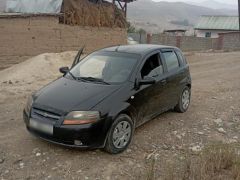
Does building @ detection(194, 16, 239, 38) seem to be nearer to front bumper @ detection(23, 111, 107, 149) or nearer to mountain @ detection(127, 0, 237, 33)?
front bumper @ detection(23, 111, 107, 149)

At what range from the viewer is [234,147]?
5438 millimetres

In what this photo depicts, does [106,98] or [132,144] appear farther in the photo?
[132,144]

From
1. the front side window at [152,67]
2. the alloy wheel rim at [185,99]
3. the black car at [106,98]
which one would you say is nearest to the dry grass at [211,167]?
the black car at [106,98]

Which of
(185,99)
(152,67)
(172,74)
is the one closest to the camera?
(152,67)

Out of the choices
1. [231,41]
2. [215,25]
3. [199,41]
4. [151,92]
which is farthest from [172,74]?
[215,25]

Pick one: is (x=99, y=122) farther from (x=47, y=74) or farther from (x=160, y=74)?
(x=47, y=74)

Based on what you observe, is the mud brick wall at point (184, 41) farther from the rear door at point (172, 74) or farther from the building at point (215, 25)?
the rear door at point (172, 74)

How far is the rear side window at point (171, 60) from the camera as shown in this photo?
6664mm

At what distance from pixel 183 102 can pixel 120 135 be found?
2.71 metres

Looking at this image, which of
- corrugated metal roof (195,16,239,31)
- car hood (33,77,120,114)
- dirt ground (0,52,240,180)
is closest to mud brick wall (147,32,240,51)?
corrugated metal roof (195,16,239,31)

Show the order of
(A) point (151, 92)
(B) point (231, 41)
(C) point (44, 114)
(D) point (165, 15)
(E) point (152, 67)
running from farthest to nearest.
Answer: (D) point (165, 15), (B) point (231, 41), (E) point (152, 67), (A) point (151, 92), (C) point (44, 114)

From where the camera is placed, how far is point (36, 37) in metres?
15.3

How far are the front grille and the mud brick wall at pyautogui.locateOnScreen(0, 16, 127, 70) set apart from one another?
1027cm

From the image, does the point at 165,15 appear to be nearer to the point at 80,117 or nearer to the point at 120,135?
the point at 120,135
